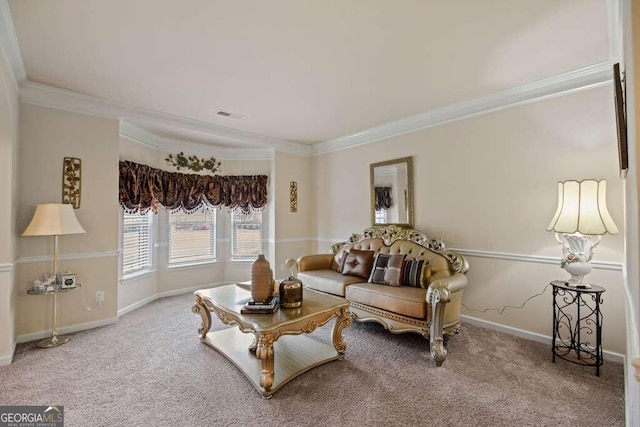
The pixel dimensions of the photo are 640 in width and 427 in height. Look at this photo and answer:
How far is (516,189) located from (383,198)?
1766 mm

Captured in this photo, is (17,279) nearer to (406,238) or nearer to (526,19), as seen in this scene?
(406,238)

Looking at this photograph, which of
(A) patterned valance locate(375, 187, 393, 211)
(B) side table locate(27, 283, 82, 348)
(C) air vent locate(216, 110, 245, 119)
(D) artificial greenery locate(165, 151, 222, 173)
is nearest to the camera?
(B) side table locate(27, 283, 82, 348)

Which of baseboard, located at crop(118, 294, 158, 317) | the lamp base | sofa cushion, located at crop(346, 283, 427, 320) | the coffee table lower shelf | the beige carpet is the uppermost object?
sofa cushion, located at crop(346, 283, 427, 320)

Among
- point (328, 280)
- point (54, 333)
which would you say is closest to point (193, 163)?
point (54, 333)

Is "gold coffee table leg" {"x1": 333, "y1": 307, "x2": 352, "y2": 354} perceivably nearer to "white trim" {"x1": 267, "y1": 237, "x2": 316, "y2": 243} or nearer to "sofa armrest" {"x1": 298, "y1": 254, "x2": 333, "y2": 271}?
"sofa armrest" {"x1": 298, "y1": 254, "x2": 333, "y2": 271}

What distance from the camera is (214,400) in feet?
6.74

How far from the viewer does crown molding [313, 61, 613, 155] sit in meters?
2.69

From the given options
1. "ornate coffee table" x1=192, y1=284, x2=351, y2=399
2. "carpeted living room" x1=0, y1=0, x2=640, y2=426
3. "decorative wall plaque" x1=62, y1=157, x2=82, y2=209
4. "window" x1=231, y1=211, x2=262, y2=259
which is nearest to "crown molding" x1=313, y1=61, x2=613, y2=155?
"carpeted living room" x1=0, y1=0, x2=640, y2=426

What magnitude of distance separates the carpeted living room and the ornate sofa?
3 cm

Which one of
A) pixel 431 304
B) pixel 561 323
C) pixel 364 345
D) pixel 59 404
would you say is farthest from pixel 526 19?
pixel 59 404

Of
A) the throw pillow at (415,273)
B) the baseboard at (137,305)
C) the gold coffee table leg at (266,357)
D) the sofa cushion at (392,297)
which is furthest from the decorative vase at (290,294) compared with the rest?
the baseboard at (137,305)

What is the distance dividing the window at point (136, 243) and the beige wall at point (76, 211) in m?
0.58

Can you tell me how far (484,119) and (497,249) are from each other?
152 centimetres

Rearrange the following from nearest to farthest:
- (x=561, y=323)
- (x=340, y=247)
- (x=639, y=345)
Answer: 1. (x=639, y=345)
2. (x=561, y=323)
3. (x=340, y=247)
